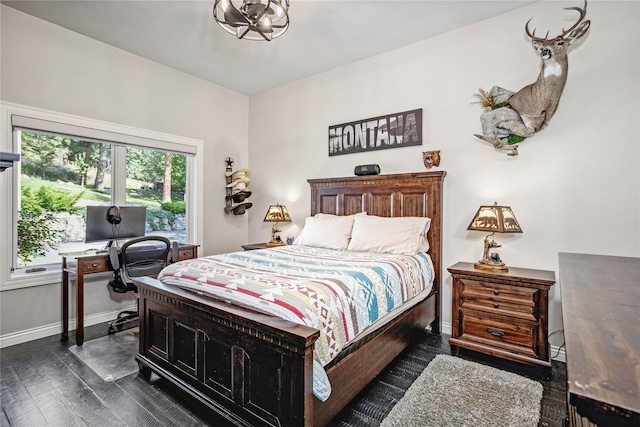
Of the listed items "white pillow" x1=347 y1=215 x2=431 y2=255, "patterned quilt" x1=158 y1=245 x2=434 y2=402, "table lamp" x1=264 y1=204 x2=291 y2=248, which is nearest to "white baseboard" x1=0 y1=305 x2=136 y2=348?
"patterned quilt" x1=158 y1=245 x2=434 y2=402

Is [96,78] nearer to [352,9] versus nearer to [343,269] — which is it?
[352,9]

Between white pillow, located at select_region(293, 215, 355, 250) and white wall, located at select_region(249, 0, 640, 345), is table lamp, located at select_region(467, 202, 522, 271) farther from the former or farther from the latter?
white pillow, located at select_region(293, 215, 355, 250)

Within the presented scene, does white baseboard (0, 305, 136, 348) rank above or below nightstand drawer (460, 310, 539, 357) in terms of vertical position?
below

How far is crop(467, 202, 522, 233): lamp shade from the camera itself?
2484mm

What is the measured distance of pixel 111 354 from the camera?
260cm

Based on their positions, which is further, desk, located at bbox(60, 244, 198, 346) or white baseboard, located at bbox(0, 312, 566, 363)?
desk, located at bbox(60, 244, 198, 346)

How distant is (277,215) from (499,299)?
2.69m

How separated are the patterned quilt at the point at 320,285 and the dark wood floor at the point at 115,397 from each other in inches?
20.0

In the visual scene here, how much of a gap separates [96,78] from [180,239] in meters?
2.05

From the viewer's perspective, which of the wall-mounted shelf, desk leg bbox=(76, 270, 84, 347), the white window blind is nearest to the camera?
desk leg bbox=(76, 270, 84, 347)

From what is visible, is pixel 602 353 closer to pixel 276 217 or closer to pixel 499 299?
pixel 499 299

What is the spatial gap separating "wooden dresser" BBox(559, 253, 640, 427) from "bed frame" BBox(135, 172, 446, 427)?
93 centimetres

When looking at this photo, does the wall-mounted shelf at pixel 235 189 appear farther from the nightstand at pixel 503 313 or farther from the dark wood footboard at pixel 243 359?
the nightstand at pixel 503 313

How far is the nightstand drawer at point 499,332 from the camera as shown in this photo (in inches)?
89.1
